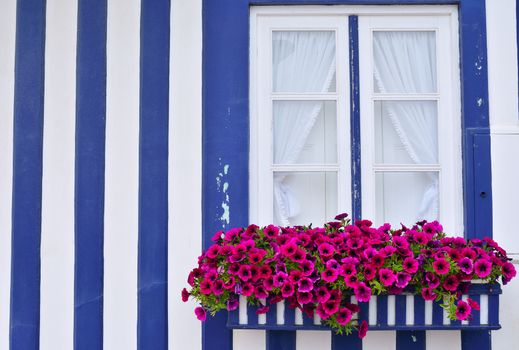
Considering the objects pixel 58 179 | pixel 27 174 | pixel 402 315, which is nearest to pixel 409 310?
pixel 402 315

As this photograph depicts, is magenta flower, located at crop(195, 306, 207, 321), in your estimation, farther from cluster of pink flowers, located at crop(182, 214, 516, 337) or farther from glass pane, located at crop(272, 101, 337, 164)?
glass pane, located at crop(272, 101, 337, 164)

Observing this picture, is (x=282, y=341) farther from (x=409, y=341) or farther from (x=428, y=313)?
(x=428, y=313)

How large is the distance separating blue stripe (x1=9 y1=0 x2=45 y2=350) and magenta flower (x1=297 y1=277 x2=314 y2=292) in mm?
1222

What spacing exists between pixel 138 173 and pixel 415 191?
1247 millimetres

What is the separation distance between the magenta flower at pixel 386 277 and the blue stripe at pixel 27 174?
1.53 meters

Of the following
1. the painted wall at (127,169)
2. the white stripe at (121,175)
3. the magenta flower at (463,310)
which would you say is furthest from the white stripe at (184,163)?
the magenta flower at (463,310)

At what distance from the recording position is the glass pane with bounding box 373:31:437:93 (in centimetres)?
390

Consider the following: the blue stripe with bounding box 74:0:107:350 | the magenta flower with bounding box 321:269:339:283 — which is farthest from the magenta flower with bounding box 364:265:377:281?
the blue stripe with bounding box 74:0:107:350

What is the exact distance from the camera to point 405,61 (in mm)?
3910

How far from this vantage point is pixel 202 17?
3.88 meters

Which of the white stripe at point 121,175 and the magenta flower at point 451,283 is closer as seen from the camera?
the magenta flower at point 451,283

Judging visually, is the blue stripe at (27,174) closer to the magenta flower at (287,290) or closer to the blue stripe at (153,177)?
the blue stripe at (153,177)

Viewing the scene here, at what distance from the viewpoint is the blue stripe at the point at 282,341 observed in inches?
146

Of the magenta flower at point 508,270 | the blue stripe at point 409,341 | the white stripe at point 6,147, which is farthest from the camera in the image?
the white stripe at point 6,147
